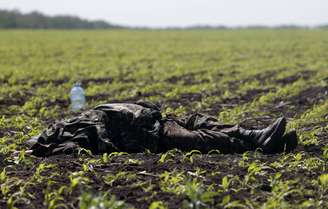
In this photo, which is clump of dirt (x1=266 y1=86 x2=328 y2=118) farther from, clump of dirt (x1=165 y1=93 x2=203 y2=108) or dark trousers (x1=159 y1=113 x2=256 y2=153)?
dark trousers (x1=159 y1=113 x2=256 y2=153)

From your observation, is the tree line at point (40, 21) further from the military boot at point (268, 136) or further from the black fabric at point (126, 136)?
the military boot at point (268, 136)

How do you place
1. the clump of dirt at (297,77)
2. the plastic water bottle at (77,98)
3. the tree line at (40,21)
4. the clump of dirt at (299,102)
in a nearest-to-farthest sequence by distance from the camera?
the clump of dirt at (299,102) → the plastic water bottle at (77,98) → the clump of dirt at (297,77) → the tree line at (40,21)

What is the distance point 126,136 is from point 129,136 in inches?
1.3

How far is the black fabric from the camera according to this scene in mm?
6387

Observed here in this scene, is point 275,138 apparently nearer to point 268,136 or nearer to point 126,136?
point 268,136

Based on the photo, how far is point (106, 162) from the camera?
5.84m

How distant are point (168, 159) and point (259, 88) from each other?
294 inches

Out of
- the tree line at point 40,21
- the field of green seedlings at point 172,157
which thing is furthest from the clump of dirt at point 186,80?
the tree line at point 40,21

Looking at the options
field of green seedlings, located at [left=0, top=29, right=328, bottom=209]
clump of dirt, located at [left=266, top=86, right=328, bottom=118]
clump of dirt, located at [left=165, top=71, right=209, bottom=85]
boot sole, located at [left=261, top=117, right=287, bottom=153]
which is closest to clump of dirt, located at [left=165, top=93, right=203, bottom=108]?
field of green seedlings, located at [left=0, top=29, right=328, bottom=209]

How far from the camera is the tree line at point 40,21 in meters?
70.7

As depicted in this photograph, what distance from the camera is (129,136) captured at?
21.2 feet

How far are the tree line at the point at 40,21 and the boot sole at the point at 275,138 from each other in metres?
63.8

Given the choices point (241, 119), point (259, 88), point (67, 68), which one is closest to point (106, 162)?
point (241, 119)

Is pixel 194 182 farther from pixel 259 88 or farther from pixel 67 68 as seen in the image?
pixel 67 68
